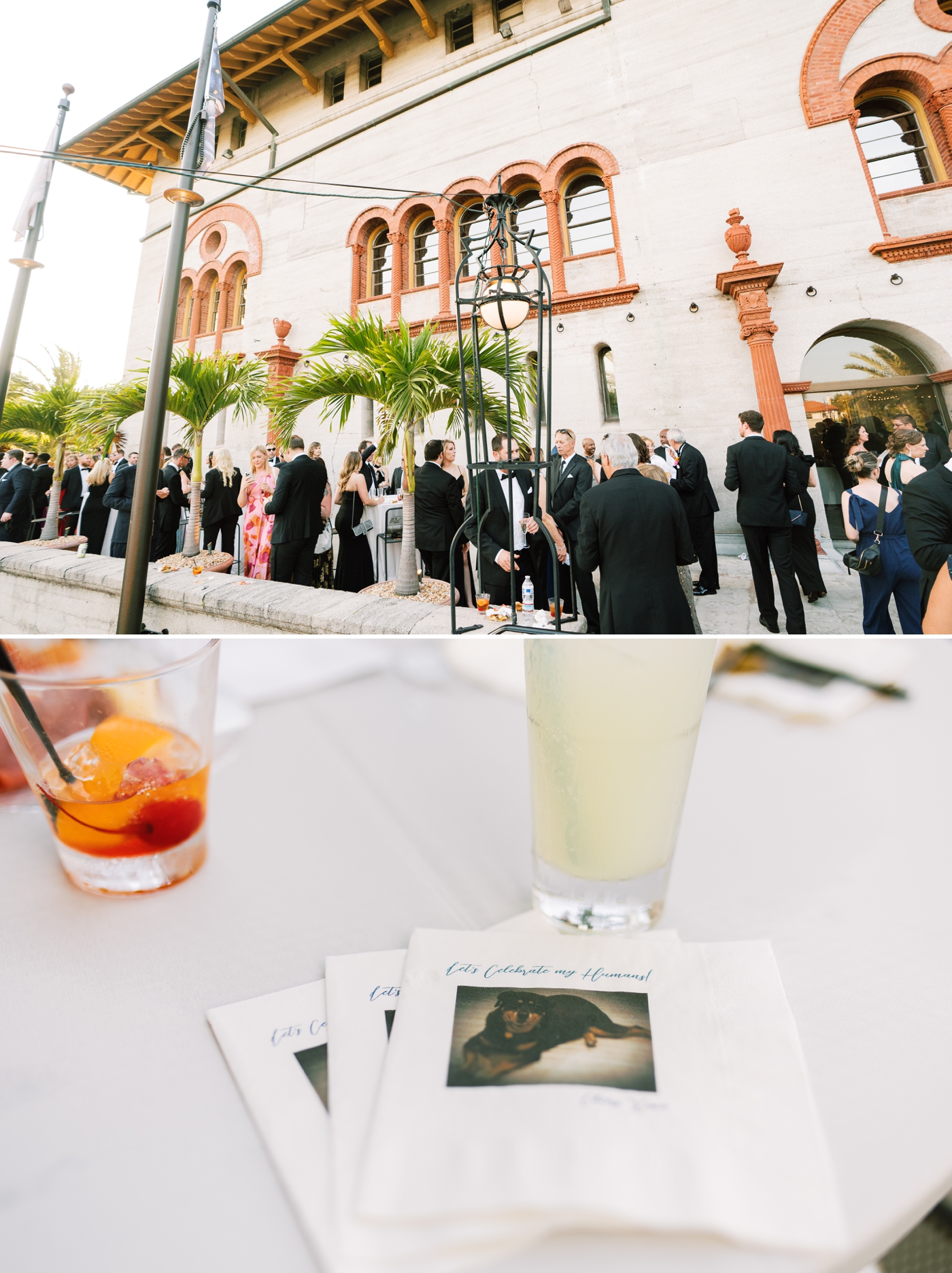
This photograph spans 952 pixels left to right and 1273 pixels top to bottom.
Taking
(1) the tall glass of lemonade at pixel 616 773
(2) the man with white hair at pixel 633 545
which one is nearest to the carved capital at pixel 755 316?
(2) the man with white hair at pixel 633 545

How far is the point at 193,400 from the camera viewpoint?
3.21ft

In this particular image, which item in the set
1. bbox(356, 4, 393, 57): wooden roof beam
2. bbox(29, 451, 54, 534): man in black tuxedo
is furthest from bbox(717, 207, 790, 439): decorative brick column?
bbox(29, 451, 54, 534): man in black tuxedo

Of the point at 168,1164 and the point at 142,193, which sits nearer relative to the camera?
the point at 168,1164

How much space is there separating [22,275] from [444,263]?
0.70 metres

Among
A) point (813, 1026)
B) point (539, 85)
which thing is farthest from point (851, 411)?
point (813, 1026)

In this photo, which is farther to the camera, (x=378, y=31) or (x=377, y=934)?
(x=378, y=31)

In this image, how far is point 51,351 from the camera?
3.20ft

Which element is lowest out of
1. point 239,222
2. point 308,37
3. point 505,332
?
point 505,332

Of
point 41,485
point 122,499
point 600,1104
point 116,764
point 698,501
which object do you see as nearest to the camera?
point 600,1104

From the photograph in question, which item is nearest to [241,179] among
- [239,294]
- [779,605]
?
Answer: [239,294]

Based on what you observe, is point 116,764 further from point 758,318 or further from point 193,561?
point 758,318

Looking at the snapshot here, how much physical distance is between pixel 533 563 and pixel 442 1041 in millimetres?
1038

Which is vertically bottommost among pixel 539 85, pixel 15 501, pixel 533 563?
pixel 533 563

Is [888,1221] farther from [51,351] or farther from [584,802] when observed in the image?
[51,351]
